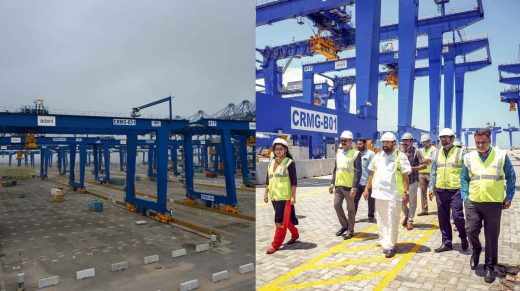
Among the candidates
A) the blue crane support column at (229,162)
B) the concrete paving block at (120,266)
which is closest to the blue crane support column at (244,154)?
the blue crane support column at (229,162)

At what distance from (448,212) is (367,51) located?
423 inches

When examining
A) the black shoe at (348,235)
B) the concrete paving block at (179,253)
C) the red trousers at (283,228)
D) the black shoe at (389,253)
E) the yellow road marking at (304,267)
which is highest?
the red trousers at (283,228)

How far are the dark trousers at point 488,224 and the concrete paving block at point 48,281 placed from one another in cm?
613

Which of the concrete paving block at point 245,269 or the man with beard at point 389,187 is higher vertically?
the man with beard at point 389,187

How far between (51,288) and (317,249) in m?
4.32

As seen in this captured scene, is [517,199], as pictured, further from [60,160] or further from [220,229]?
[60,160]

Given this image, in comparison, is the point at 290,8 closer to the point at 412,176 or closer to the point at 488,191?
the point at 412,176

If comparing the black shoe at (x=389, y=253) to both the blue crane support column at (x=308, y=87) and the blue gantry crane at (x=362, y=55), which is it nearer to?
the blue gantry crane at (x=362, y=55)

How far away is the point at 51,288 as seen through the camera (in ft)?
18.4

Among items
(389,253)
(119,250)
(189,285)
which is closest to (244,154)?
(119,250)

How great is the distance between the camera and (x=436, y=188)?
4664 millimetres

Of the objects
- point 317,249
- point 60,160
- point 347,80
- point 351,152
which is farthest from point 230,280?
point 60,160

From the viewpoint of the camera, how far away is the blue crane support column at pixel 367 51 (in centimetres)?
1380

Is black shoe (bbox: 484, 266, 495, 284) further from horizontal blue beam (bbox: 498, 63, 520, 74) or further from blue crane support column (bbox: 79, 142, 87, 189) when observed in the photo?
blue crane support column (bbox: 79, 142, 87, 189)
